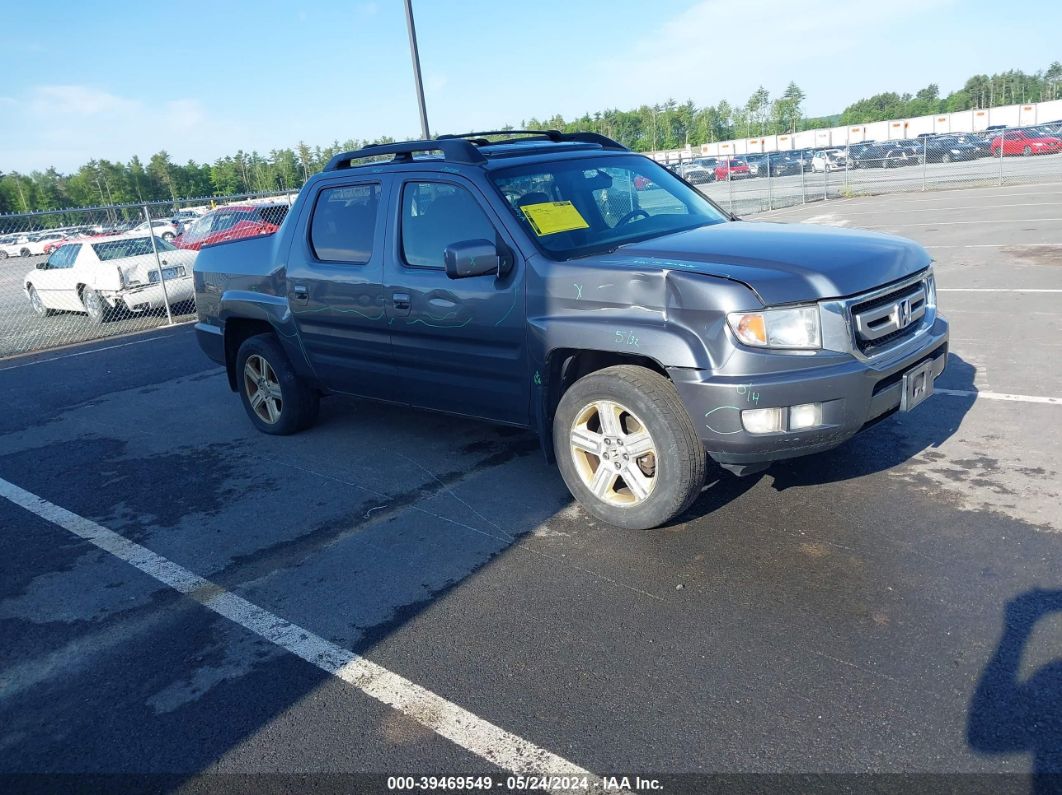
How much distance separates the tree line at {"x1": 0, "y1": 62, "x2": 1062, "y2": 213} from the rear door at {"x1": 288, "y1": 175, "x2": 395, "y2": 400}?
198 ft

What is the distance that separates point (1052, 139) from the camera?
3850cm

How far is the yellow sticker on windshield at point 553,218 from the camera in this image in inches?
175

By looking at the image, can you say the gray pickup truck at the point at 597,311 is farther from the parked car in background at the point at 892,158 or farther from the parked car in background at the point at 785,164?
the parked car in background at the point at 785,164

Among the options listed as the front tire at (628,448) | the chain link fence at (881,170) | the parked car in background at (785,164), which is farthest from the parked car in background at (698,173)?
the front tire at (628,448)

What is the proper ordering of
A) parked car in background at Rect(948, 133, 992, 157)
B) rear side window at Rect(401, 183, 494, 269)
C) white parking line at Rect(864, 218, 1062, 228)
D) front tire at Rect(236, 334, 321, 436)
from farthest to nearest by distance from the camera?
parked car in background at Rect(948, 133, 992, 157) → white parking line at Rect(864, 218, 1062, 228) → front tire at Rect(236, 334, 321, 436) → rear side window at Rect(401, 183, 494, 269)

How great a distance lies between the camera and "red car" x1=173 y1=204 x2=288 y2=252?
1548 cm

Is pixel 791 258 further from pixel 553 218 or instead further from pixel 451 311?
pixel 451 311

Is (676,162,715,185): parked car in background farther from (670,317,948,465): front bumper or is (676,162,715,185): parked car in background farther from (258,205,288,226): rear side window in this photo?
(670,317,948,465): front bumper

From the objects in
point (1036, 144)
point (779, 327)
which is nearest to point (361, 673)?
point (779, 327)

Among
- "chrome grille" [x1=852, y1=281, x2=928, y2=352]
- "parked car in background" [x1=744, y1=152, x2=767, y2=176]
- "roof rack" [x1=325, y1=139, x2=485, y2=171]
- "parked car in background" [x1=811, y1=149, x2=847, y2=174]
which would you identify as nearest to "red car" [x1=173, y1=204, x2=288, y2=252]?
"roof rack" [x1=325, y1=139, x2=485, y2=171]

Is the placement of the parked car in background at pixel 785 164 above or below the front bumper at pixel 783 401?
above

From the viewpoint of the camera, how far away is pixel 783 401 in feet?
11.7

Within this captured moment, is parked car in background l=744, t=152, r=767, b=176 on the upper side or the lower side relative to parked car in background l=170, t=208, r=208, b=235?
lower

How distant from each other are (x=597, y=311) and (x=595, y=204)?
1.03m
